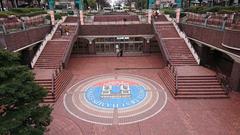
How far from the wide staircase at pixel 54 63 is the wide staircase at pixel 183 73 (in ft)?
32.8

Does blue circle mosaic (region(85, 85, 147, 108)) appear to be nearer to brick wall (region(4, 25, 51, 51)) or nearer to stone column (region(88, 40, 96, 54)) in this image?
brick wall (region(4, 25, 51, 51))

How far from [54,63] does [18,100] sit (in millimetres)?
12677

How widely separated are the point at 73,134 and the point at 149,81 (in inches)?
399

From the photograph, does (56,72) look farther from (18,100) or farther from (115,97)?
(18,100)

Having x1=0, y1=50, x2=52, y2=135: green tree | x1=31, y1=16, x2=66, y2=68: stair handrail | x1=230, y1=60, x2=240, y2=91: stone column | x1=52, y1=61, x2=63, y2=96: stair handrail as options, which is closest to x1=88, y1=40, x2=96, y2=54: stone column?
x1=31, y1=16, x2=66, y2=68: stair handrail

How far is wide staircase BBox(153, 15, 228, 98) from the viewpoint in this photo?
16.6 m

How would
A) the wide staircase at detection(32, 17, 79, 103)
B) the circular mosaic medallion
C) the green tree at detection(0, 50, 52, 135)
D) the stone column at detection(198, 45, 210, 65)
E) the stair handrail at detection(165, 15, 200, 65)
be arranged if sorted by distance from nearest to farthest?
the green tree at detection(0, 50, 52, 135), the circular mosaic medallion, the wide staircase at detection(32, 17, 79, 103), the stair handrail at detection(165, 15, 200, 65), the stone column at detection(198, 45, 210, 65)

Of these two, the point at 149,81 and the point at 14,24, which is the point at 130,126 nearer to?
the point at 149,81

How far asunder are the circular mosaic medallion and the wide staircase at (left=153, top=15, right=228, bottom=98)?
1.53 meters

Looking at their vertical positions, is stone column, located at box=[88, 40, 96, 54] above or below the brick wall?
below

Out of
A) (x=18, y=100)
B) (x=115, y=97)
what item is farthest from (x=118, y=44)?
(x=18, y=100)

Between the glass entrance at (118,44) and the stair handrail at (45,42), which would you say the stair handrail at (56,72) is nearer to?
the stair handrail at (45,42)

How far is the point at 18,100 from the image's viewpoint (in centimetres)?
910

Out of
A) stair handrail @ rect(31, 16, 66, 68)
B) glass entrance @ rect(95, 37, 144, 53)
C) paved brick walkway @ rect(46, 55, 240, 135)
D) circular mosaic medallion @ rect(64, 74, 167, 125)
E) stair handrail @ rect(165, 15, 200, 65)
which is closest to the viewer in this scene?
paved brick walkway @ rect(46, 55, 240, 135)
